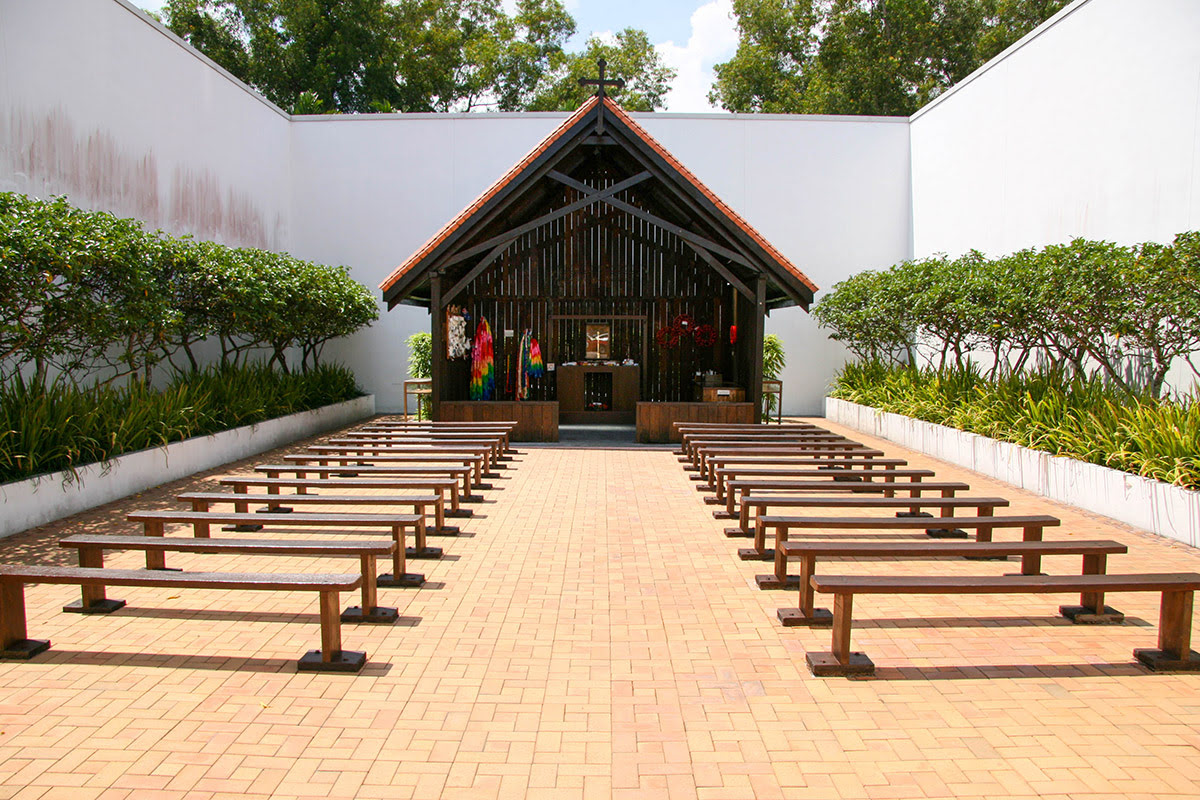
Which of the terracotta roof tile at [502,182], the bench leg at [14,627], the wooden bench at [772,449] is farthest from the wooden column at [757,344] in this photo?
the bench leg at [14,627]

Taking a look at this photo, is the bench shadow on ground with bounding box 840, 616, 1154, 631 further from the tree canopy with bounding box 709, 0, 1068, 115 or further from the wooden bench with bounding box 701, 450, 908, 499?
the tree canopy with bounding box 709, 0, 1068, 115

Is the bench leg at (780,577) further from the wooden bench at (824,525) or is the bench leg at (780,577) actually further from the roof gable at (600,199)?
the roof gable at (600,199)

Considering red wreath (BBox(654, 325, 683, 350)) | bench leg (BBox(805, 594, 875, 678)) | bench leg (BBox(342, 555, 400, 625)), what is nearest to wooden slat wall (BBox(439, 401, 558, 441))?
red wreath (BBox(654, 325, 683, 350))

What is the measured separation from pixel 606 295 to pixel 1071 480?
951 cm

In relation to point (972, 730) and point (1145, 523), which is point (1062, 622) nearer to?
point (972, 730)

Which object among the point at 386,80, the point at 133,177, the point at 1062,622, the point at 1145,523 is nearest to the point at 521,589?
the point at 1062,622

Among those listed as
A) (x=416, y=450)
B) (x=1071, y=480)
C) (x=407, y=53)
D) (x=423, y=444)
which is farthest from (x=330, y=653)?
(x=407, y=53)

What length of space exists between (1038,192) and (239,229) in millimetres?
15148

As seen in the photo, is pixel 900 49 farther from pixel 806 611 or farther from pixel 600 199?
pixel 806 611

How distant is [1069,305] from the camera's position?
30.4ft

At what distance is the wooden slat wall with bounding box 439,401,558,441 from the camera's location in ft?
42.9

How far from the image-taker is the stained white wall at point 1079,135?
10.1m

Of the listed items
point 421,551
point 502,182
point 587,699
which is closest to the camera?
point 587,699

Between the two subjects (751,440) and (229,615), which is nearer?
(229,615)
